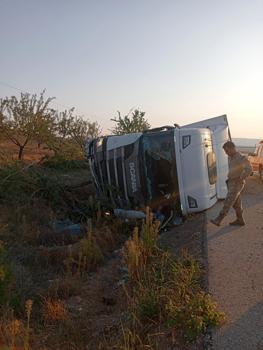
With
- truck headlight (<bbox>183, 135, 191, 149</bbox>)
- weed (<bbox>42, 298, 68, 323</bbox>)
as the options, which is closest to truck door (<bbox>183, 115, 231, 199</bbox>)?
truck headlight (<bbox>183, 135, 191, 149</bbox>)

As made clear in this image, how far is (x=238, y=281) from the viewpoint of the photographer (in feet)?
20.0

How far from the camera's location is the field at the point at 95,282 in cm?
459

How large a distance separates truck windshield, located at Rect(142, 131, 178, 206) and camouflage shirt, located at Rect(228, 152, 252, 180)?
6.44 feet

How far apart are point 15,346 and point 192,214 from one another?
26.5 ft

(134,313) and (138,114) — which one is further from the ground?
(138,114)

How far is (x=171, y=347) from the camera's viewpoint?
14.1ft

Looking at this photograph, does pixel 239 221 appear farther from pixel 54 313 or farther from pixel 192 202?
pixel 54 313

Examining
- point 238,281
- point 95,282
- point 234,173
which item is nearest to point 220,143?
point 234,173

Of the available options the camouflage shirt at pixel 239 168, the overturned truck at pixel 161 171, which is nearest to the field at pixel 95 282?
the overturned truck at pixel 161 171

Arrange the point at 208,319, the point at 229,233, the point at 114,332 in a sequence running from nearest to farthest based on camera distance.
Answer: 1. the point at 208,319
2. the point at 114,332
3. the point at 229,233

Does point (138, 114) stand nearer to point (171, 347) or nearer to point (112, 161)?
point (112, 161)

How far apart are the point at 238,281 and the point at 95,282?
7.87 ft

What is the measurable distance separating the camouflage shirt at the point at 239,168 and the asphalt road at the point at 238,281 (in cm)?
112

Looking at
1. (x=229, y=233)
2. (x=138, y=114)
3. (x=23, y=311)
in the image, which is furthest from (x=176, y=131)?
(x=138, y=114)
